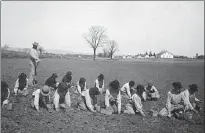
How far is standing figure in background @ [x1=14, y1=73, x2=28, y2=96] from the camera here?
634cm

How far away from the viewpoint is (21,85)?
6.44 meters

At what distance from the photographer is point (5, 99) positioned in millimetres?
5492

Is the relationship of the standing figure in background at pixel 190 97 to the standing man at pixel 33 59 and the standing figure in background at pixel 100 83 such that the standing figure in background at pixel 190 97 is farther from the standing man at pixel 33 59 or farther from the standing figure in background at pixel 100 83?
the standing man at pixel 33 59

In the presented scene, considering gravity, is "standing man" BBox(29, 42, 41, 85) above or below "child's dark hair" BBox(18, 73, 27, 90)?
above

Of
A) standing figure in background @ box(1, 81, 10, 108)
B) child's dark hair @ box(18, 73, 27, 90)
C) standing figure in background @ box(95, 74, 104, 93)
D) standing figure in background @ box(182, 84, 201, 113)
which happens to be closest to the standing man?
child's dark hair @ box(18, 73, 27, 90)

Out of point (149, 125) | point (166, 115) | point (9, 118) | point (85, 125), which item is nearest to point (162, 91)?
point (166, 115)

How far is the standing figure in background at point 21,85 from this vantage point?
6.34 m

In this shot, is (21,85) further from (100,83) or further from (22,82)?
(100,83)

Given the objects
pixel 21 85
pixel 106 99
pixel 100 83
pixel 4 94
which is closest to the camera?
pixel 4 94

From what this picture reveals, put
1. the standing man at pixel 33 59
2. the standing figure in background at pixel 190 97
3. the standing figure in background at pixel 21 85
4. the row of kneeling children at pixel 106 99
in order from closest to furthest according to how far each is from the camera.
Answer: the row of kneeling children at pixel 106 99
the standing figure in background at pixel 190 97
the standing figure in background at pixel 21 85
the standing man at pixel 33 59

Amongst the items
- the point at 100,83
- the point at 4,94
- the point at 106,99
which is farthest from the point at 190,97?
the point at 4,94

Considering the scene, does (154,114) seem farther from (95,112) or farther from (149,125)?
(95,112)

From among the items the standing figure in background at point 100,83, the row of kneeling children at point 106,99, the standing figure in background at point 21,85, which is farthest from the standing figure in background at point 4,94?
the standing figure in background at point 100,83

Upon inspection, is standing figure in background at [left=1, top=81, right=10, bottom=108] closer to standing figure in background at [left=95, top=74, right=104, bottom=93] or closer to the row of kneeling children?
the row of kneeling children
